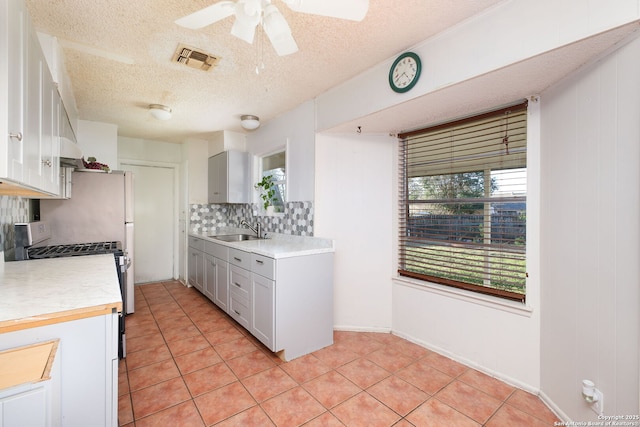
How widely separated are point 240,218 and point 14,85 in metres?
3.21

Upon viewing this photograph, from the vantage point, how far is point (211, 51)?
196cm

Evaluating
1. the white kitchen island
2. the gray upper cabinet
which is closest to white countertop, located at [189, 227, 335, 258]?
the gray upper cabinet

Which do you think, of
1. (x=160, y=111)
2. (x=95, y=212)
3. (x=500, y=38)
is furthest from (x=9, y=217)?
(x=500, y=38)

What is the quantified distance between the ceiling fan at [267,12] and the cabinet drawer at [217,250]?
216 centimetres

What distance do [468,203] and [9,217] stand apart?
11.2ft

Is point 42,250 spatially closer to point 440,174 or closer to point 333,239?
point 333,239

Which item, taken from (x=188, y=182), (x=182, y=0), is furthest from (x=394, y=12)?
(x=188, y=182)

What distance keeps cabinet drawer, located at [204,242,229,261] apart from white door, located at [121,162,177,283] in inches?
57.5

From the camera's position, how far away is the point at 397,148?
8.93 feet

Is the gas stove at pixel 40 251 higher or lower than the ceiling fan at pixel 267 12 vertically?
lower

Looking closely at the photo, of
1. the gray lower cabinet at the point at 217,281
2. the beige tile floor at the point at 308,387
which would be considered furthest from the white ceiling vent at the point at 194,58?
the beige tile floor at the point at 308,387

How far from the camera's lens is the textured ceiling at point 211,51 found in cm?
156

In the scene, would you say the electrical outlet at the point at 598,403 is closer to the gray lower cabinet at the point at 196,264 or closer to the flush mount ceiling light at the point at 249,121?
the flush mount ceiling light at the point at 249,121

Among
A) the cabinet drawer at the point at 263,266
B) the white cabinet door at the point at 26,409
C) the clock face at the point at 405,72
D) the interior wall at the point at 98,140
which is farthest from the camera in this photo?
the interior wall at the point at 98,140
